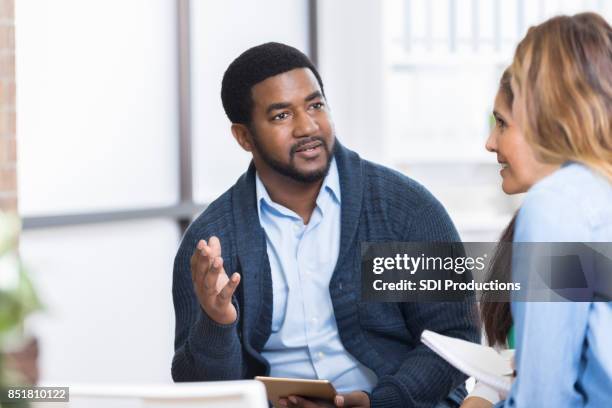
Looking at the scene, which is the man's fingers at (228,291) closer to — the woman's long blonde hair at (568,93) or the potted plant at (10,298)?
the woman's long blonde hair at (568,93)

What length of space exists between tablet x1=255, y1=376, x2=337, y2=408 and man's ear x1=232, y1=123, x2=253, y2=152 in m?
0.53

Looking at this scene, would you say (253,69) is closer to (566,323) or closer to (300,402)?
(300,402)

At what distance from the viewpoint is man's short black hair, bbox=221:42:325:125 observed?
1931 millimetres

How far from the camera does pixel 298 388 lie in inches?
68.4

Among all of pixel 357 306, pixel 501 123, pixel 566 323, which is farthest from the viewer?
pixel 357 306

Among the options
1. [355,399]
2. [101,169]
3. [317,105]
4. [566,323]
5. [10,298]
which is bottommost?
[355,399]

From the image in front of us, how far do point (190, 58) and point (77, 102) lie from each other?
64 centimetres

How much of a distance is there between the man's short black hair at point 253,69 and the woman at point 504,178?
1.73ft

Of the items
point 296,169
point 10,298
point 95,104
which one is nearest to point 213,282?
point 296,169

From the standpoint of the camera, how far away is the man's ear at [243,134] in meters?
2.03

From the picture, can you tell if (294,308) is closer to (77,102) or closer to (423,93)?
(77,102)

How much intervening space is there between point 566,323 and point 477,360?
0.32 m

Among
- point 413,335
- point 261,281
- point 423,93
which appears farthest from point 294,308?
point 423,93

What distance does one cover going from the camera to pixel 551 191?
122 cm
